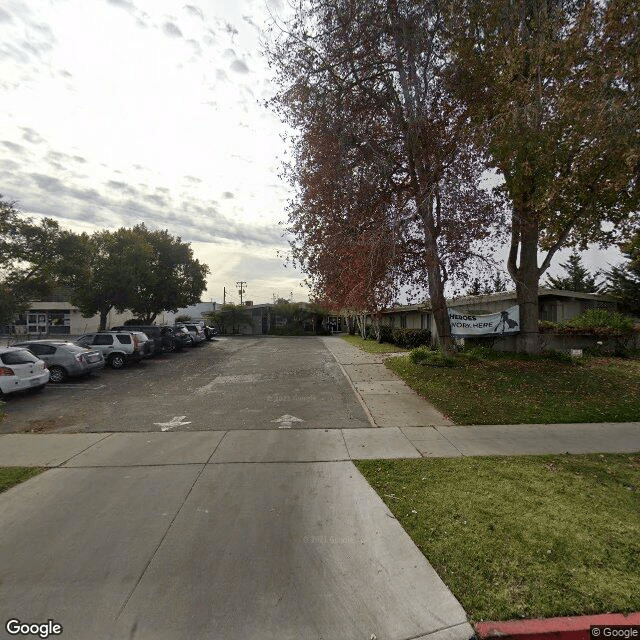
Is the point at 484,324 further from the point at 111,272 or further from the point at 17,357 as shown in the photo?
the point at 111,272

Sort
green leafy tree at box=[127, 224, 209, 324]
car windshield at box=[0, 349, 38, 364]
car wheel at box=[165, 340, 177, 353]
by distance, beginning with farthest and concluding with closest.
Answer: green leafy tree at box=[127, 224, 209, 324], car wheel at box=[165, 340, 177, 353], car windshield at box=[0, 349, 38, 364]

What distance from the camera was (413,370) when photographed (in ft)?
42.2

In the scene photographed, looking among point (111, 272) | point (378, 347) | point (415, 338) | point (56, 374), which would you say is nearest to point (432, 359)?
point (415, 338)

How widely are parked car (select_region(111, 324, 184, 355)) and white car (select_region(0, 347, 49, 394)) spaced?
874cm

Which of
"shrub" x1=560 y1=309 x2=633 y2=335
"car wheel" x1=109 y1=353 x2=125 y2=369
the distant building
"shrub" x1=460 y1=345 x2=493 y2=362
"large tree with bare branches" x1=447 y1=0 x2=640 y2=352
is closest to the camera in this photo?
"large tree with bare branches" x1=447 y1=0 x2=640 y2=352

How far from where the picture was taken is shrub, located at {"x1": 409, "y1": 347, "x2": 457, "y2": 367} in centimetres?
1295

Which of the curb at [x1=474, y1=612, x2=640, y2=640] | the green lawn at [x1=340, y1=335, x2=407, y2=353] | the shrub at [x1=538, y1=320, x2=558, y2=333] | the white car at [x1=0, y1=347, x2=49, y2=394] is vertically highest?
the shrub at [x1=538, y1=320, x2=558, y2=333]

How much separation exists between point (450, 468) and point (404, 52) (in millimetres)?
11925

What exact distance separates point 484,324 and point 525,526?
11.7 m

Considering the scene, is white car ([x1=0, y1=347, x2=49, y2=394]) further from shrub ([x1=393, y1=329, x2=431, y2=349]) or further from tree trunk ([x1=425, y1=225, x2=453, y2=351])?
shrub ([x1=393, y1=329, x2=431, y2=349])

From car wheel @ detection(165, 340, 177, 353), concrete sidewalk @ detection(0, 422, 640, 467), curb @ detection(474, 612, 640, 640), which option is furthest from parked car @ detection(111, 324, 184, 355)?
curb @ detection(474, 612, 640, 640)

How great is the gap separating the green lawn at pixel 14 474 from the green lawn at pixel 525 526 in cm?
472

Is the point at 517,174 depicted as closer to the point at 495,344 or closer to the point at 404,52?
the point at 404,52

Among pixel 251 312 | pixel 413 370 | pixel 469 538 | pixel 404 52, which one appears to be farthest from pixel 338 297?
pixel 251 312
